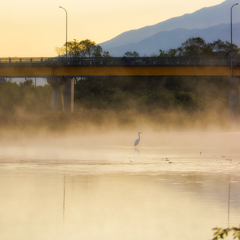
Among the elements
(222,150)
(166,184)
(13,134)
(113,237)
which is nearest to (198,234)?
(113,237)

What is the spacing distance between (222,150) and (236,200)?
46.9ft

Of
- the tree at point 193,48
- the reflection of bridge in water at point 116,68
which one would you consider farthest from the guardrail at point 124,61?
the tree at point 193,48

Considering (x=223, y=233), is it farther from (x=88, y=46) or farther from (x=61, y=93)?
(x=88, y=46)

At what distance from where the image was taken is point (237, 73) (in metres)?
62.9

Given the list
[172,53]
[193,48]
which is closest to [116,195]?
[193,48]

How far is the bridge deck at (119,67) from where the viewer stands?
63000mm

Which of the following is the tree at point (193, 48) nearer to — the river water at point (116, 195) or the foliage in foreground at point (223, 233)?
the river water at point (116, 195)

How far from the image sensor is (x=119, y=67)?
6456cm

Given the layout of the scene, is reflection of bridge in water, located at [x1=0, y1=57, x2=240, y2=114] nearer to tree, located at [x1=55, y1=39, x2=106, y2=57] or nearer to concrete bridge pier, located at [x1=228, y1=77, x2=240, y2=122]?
concrete bridge pier, located at [x1=228, y1=77, x2=240, y2=122]

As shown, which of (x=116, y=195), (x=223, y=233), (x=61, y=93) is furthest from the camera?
(x=61, y=93)

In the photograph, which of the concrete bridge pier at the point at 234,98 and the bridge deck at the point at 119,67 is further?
the bridge deck at the point at 119,67

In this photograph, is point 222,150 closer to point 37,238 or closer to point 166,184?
point 166,184

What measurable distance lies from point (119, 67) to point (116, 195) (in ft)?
173

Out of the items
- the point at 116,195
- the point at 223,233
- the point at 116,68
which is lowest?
the point at 116,195
